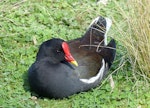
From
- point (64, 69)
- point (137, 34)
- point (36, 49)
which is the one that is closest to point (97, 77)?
point (64, 69)

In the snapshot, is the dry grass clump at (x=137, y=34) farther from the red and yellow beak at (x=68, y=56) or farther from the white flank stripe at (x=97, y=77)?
the red and yellow beak at (x=68, y=56)

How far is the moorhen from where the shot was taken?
4.58 meters

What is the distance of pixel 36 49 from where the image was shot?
5.49 metres

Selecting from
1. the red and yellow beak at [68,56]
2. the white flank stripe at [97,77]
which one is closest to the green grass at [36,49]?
the white flank stripe at [97,77]

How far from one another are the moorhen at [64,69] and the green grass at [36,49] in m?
0.12

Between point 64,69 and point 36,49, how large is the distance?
932 millimetres

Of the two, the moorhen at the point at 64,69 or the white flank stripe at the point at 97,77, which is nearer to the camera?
the moorhen at the point at 64,69

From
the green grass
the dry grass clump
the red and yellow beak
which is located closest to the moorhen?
the red and yellow beak

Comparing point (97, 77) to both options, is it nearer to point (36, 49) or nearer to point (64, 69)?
point (64, 69)

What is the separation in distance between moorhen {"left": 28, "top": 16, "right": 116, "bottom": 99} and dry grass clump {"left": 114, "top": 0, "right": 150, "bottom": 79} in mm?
278

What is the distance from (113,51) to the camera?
16.8 ft

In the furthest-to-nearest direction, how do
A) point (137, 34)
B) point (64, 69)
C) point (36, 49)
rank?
point (36, 49), point (137, 34), point (64, 69)

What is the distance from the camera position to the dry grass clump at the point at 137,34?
4.68 metres

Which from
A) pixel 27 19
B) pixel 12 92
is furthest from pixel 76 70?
pixel 27 19
